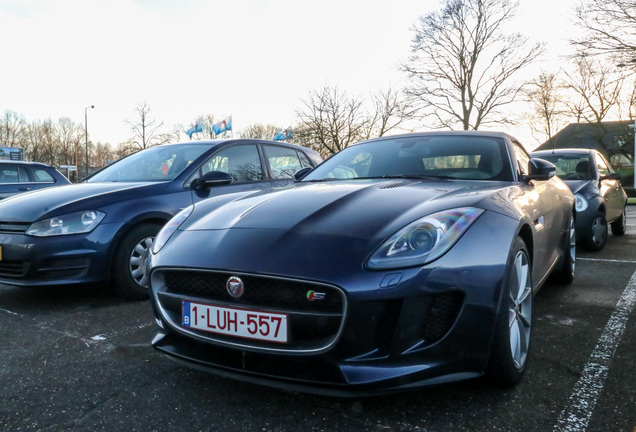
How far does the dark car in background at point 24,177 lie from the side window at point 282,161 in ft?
18.4

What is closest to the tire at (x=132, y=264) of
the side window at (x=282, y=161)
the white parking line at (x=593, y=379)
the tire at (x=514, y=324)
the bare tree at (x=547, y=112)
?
the side window at (x=282, y=161)

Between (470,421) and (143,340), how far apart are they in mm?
1905

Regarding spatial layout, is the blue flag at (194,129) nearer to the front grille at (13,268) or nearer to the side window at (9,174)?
the side window at (9,174)

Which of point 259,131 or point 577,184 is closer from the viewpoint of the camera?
point 577,184

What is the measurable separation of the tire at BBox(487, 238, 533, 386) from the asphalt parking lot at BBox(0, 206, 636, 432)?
0.10 meters

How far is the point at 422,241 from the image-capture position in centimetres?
192

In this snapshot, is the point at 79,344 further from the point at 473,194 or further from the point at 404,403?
the point at 473,194

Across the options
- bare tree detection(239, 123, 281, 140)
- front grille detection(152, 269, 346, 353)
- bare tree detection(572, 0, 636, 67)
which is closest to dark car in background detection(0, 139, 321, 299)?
front grille detection(152, 269, 346, 353)

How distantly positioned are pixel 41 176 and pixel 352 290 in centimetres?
951

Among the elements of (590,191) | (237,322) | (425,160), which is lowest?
(237,322)

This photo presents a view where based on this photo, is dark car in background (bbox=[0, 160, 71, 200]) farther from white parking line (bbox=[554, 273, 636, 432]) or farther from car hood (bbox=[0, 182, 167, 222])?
white parking line (bbox=[554, 273, 636, 432])

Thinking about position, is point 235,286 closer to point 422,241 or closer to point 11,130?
point 422,241

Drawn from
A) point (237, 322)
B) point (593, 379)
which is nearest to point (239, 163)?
point (237, 322)

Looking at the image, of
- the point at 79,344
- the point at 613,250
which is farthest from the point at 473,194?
the point at 613,250
